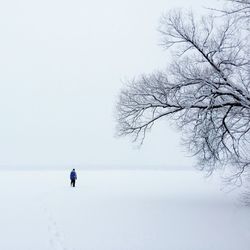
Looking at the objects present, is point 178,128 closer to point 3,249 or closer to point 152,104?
point 152,104

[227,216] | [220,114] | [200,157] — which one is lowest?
[227,216]

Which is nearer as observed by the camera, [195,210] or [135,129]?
[195,210]

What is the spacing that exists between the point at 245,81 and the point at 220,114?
254 cm

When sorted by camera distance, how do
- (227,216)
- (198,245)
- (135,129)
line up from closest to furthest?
1. (198,245)
2. (227,216)
3. (135,129)

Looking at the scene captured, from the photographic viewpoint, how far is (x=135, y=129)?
19484 millimetres

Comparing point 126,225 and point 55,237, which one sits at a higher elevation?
point 126,225

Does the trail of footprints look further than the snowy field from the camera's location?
No

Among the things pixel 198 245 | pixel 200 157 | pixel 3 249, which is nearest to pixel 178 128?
pixel 200 157

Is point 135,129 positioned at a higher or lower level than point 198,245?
higher

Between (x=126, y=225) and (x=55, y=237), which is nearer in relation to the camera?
(x=55, y=237)

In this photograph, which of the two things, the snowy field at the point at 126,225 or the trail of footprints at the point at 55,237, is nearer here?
the trail of footprints at the point at 55,237

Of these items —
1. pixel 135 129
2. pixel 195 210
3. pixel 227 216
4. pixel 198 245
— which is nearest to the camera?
pixel 198 245

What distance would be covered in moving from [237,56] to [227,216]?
20.3ft

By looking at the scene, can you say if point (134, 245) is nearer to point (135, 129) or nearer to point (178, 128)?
point (178, 128)
